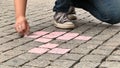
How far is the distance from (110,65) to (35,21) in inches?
85.0

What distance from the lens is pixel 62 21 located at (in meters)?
4.23

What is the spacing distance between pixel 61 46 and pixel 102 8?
3.38 feet

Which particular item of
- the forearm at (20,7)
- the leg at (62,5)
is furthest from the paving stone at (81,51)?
the leg at (62,5)

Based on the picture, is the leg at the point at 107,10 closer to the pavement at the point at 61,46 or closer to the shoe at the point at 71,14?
the pavement at the point at 61,46

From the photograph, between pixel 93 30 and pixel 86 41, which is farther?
pixel 93 30

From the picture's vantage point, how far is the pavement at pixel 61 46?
109 inches

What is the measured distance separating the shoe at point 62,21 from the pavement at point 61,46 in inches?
2.3

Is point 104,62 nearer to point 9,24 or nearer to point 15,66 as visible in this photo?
point 15,66

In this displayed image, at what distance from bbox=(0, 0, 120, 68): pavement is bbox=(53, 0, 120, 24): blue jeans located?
134 millimetres

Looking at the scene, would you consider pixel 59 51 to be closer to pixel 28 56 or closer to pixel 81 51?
pixel 81 51

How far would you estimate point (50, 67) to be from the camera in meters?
2.65

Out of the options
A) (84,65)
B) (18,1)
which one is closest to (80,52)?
(84,65)

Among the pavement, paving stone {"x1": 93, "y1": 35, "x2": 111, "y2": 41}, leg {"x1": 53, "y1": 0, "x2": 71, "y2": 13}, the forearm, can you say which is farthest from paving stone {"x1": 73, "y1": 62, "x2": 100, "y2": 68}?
leg {"x1": 53, "y1": 0, "x2": 71, "y2": 13}

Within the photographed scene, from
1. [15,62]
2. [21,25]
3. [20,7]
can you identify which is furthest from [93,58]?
[20,7]
